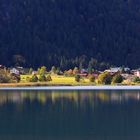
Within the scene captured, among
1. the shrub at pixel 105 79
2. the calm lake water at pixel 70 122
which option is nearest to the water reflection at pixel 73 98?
the calm lake water at pixel 70 122

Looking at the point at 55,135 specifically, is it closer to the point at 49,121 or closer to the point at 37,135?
the point at 37,135

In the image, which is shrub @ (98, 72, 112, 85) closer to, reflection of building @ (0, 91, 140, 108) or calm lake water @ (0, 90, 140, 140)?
reflection of building @ (0, 91, 140, 108)

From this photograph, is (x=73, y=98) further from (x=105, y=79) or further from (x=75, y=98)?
(x=105, y=79)

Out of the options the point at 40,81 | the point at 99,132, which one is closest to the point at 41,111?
the point at 99,132

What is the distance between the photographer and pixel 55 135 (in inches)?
1319

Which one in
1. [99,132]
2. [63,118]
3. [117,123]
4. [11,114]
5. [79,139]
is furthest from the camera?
[11,114]

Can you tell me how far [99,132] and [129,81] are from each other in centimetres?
9236

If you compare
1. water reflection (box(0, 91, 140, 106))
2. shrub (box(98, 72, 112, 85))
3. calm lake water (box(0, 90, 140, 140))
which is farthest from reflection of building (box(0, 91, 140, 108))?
shrub (box(98, 72, 112, 85))

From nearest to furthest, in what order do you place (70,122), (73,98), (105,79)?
(70,122) → (73,98) → (105,79)

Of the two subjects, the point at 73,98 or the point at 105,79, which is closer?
the point at 73,98

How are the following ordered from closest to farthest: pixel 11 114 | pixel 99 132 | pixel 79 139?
1. pixel 79 139
2. pixel 99 132
3. pixel 11 114

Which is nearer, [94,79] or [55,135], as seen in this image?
[55,135]

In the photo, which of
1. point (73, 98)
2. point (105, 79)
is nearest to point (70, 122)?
point (73, 98)

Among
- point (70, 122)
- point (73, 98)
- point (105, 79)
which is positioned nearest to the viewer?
point (70, 122)
